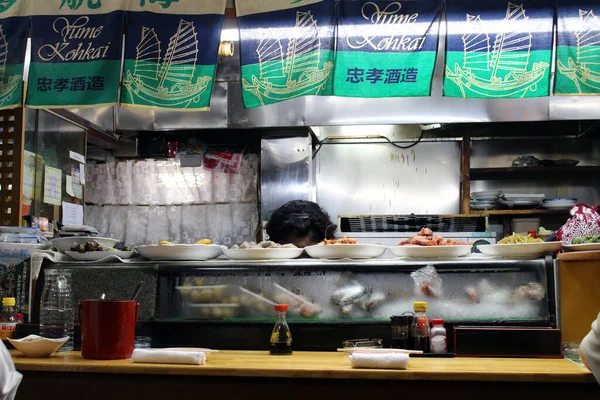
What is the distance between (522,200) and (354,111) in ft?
7.02

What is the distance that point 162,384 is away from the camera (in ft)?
9.43

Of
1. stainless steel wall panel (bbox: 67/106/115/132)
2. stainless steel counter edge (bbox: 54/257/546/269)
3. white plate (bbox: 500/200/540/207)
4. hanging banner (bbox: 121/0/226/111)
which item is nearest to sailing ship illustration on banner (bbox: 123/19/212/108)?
hanging banner (bbox: 121/0/226/111)

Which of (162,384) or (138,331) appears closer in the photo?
(162,384)

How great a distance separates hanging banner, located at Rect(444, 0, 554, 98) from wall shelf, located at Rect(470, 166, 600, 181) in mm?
3244

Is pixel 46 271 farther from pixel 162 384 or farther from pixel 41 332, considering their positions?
pixel 162 384

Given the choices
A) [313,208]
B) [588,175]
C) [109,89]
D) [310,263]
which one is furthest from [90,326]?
[588,175]

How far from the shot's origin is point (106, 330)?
125 inches

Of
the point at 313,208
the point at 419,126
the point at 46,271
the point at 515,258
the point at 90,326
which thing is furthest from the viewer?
the point at 419,126

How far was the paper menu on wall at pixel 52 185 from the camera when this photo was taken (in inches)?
226

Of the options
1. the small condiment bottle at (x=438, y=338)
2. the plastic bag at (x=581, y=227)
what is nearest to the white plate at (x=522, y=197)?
the plastic bag at (x=581, y=227)

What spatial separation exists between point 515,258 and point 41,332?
2.59 meters

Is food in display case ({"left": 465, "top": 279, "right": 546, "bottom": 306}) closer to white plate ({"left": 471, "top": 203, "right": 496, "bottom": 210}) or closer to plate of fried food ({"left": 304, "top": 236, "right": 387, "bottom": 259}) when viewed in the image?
plate of fried food ({"left": 304, "top": 236, "right": 387, "bottom": 259})

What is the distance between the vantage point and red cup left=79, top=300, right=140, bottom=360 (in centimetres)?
316

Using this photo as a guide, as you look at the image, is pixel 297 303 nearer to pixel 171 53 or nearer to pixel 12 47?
pixel 171 53
